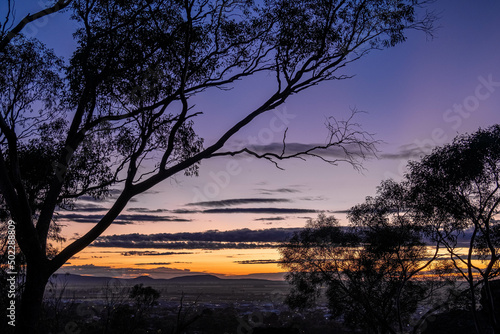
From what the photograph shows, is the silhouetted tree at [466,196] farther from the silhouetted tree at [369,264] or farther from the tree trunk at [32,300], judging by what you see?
the tree trunk at [32,300]

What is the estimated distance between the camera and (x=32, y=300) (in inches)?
359

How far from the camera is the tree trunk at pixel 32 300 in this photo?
8969 millimetres

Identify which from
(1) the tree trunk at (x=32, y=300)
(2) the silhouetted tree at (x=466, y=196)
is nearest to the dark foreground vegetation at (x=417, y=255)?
(2) the silhouetted tree at (x=466, y=196)

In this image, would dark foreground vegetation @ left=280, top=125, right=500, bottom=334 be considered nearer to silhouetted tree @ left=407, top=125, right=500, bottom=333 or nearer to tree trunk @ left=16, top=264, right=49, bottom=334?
silhouetted tree @ left=407, top=125, right=500, bottom=333

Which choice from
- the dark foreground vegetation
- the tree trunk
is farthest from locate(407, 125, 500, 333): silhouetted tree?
the tree trunk

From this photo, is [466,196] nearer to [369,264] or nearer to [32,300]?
[369,264]

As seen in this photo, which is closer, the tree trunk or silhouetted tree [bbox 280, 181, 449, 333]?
the tree trunk

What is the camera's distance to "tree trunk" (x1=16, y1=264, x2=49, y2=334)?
897 centimetres

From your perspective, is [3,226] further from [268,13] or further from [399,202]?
[399,202]

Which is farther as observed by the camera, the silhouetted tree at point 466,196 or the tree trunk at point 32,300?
the silhouetted tree at point 466,196

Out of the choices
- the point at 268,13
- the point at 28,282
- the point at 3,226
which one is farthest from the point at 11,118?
the point at 268,13

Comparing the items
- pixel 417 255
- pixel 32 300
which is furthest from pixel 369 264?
pixel 32 300

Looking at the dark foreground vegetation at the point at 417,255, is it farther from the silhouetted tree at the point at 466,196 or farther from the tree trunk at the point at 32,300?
the tree trunk at the point at 32,300

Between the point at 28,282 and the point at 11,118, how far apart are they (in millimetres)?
6861
